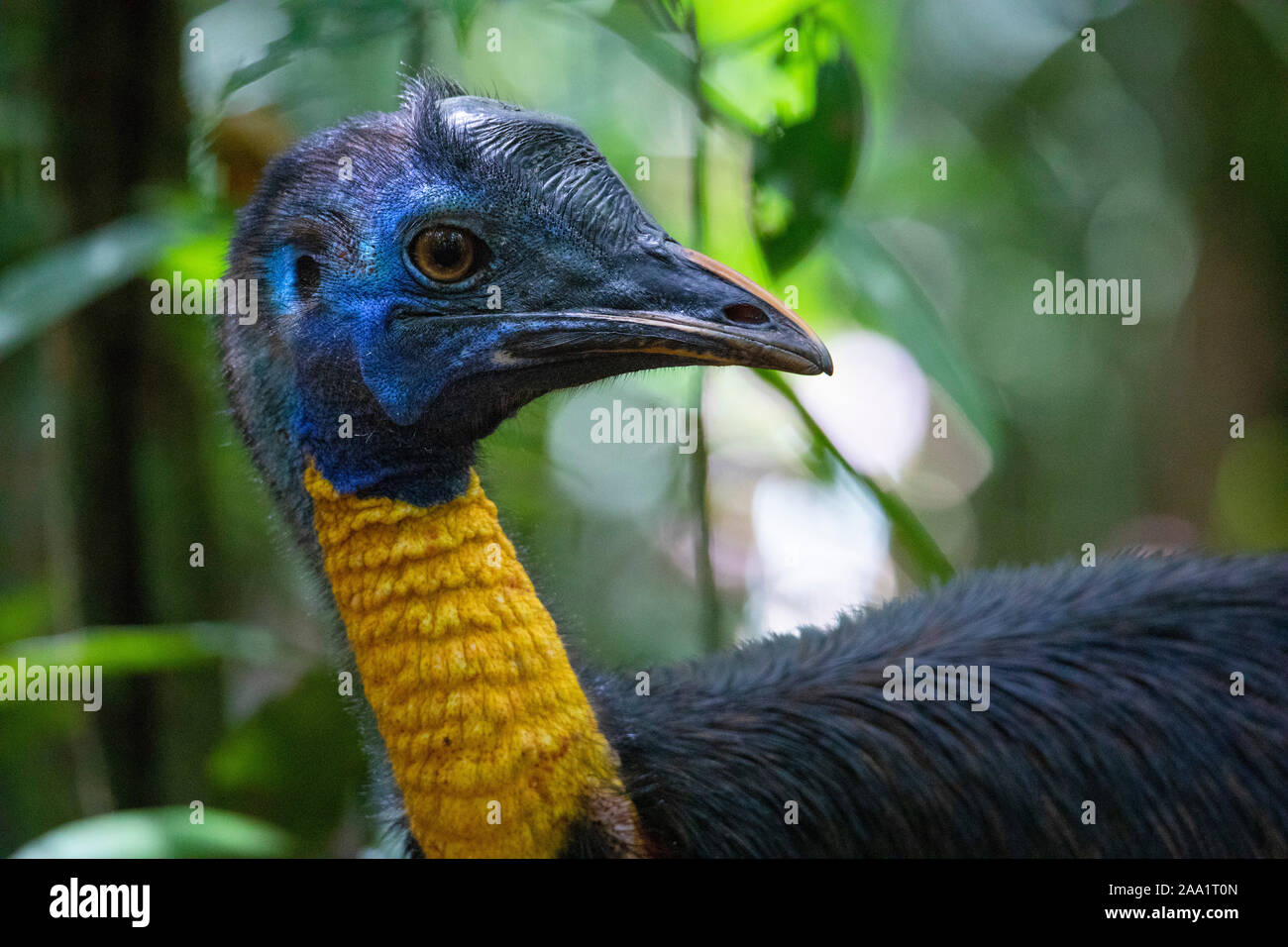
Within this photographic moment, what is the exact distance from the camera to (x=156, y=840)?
1.61m

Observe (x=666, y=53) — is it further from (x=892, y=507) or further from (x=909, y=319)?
(x=892, y=507)

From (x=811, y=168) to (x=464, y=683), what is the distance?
0.94m

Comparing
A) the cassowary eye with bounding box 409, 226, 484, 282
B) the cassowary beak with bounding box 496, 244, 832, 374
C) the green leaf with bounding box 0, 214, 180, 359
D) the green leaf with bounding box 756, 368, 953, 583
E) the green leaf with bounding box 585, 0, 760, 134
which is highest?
the green leaf with bounding box 585, 0, 760, 134

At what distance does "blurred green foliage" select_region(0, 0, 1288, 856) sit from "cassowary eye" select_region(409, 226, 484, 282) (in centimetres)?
31

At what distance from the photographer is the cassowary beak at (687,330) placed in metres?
1.28

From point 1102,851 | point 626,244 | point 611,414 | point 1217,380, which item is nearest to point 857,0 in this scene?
point 611,414

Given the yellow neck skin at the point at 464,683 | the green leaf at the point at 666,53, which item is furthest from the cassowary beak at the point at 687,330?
the green leaf at the point at 666,53

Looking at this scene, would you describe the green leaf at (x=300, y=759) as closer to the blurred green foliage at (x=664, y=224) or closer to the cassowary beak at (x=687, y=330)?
the blurred green foliage at (x=664, y=224)

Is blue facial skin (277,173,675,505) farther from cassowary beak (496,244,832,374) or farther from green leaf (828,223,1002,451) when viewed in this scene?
green leaf (828,223,1002,451)

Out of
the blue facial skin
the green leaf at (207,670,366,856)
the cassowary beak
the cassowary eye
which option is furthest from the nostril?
the green leaf at (207,670,366,856)

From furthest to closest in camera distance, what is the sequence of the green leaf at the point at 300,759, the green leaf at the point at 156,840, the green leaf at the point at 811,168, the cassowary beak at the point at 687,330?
the green leaf at the point at 300,759
the green leaf at the point at 811,168
the green leaf at the point at 156,840
the cassowary beak at the point at 687,330

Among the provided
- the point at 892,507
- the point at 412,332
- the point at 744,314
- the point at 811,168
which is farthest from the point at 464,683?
the point at 811,168

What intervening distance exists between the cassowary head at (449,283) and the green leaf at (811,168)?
1.43 ft

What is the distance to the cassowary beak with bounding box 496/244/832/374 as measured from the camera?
1277 millimetres
